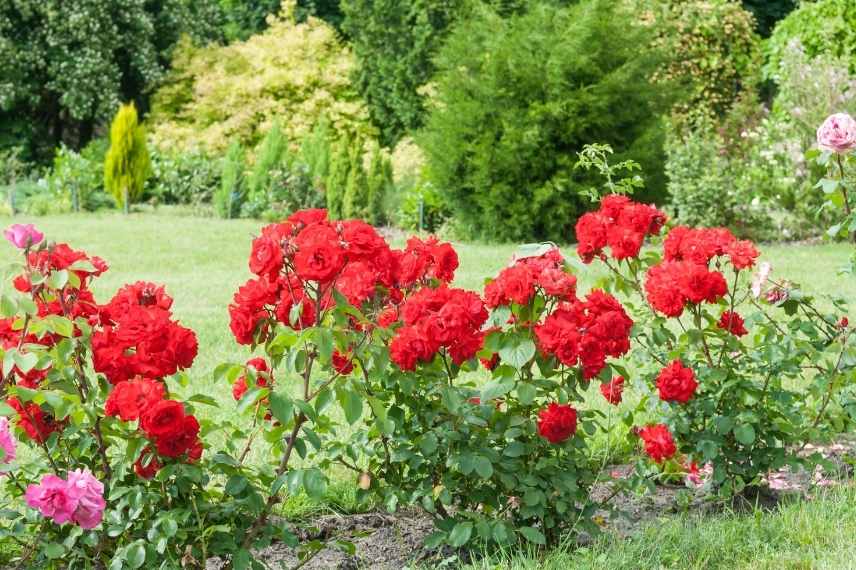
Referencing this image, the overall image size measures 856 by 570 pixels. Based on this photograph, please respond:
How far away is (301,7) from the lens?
68.4ft

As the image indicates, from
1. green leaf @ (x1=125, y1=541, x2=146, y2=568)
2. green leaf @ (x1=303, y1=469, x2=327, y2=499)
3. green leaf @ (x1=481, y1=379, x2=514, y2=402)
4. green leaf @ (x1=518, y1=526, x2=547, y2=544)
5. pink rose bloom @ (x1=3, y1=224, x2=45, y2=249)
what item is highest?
pink rose bloom @ (x1=3, y1=224, x2=45, y2=249)

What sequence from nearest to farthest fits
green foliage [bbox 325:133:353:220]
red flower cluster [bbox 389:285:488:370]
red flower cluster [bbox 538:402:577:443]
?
1. red flower cluster [bbox 389:285:488:370]
2. red flower cluster [bbox 538:402:577:443]
3. green foliage [bbox 325:133:353:220]

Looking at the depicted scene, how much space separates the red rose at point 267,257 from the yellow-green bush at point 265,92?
15166 millimetres

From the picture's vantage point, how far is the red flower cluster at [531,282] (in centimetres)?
246

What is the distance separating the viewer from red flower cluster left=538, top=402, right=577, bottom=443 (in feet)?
8.59

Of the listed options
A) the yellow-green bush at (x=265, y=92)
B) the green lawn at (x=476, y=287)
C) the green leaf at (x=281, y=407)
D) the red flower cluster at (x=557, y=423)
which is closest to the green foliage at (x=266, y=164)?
the green lawn at (x=476, y=287)

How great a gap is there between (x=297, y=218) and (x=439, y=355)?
48 centimetres

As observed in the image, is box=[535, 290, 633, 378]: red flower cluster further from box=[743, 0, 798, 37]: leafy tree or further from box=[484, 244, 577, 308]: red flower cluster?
box=[743, 0, 798, 37]: leafy tree

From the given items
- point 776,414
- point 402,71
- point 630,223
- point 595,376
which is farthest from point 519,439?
point 402,71

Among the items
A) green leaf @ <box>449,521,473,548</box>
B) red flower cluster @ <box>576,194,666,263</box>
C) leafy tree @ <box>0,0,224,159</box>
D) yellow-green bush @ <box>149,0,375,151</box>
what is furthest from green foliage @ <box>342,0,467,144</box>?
green leaf @ <box>449,521,473,548</box>

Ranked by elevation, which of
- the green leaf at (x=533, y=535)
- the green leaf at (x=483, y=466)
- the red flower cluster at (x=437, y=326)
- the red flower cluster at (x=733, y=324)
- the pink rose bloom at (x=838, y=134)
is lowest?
the green leaf at (x=533, y=535)

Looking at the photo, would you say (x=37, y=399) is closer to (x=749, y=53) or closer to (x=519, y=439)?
(x=519, y=439)

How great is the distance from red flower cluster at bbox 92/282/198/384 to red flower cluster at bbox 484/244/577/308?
678 millimetres

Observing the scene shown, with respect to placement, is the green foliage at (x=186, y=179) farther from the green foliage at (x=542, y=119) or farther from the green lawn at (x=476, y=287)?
the green foliage at (x=542, y=119)
